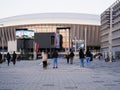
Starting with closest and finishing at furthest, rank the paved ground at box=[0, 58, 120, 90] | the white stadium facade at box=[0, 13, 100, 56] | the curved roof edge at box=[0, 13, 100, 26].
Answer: the paved ground at box=[0, 58, 120, 90] < the white stadium facade at box=[0, 13, 100, 56] < the curved roof edge at box=[0, 13, 100, 26]

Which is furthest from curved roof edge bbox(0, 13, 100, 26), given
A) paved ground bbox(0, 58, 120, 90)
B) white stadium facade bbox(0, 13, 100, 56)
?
paved ground bbox(0, 58, 120, 90)

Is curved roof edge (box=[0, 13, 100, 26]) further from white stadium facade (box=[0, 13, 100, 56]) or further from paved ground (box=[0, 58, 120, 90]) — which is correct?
paved ground (box=[0, 58, 120, 90])

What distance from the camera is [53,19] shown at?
163750 mm

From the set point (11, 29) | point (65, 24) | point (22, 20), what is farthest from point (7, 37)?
point (65, 24)

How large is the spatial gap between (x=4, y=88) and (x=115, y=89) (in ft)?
12.7

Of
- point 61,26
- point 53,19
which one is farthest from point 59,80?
point 53,19

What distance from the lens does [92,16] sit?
174 metres

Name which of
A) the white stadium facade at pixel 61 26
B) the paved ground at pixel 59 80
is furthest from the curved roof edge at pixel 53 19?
the paved ground at pixel 59 80

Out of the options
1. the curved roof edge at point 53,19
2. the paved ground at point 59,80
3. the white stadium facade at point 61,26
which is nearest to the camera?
the paved ground at point 59,80

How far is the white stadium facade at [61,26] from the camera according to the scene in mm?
154625

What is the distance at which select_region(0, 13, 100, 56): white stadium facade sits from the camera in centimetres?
15462

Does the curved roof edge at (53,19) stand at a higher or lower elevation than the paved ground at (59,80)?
higher

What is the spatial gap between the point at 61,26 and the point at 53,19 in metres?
6.81

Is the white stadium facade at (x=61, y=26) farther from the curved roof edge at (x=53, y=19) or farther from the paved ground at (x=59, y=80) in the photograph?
the paved ground at (x=59, y=80)
